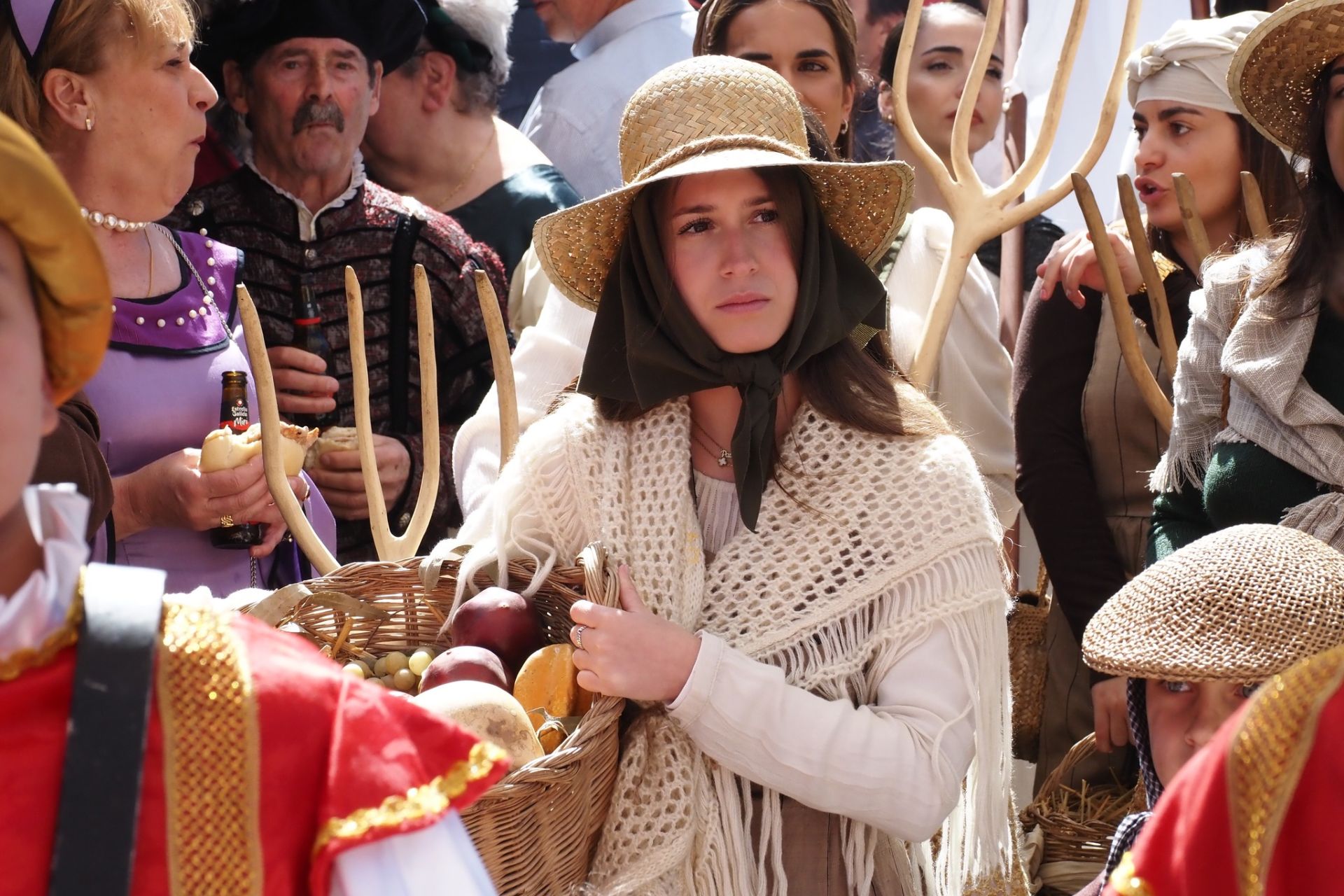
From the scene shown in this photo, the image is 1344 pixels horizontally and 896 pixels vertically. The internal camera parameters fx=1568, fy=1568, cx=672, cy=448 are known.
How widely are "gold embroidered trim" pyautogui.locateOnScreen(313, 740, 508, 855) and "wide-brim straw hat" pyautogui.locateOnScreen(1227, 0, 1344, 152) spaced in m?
1.89

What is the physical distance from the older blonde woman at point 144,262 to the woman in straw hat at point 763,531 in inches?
22.1

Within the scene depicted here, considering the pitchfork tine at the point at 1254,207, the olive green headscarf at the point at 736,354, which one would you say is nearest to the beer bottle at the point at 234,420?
the olive green headscarf at the point at 736,354

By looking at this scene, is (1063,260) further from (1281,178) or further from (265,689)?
(265,689)

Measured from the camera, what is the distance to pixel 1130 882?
4.34 feet

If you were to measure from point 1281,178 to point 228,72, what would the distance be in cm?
236

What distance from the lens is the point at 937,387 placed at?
3.29 m

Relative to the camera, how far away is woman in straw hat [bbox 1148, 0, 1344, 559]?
241cm

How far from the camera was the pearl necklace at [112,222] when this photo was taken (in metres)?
2.80

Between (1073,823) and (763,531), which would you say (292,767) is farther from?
(1073,823)

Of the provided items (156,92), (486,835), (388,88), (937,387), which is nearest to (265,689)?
(486,835)

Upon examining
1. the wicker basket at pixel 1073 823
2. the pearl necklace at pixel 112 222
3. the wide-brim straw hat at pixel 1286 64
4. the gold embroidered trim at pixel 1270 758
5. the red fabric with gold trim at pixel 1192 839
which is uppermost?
the wide-brim straw hat at pixel 1286 64

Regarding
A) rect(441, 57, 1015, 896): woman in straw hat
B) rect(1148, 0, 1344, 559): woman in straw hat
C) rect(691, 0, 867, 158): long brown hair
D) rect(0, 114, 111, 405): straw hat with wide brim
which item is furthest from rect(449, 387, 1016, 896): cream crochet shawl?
rect(691, 0, 867, 158): long brown hair

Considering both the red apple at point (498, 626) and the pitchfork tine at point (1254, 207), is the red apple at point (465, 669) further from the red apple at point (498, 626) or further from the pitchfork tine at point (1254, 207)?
the pitchfork tine at point (1254, 207)

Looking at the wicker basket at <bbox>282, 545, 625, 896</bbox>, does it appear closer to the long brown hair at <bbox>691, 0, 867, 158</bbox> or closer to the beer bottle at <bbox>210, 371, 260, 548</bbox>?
the beer bottle at <bbox>210, 371, 260, 548</bbox>
